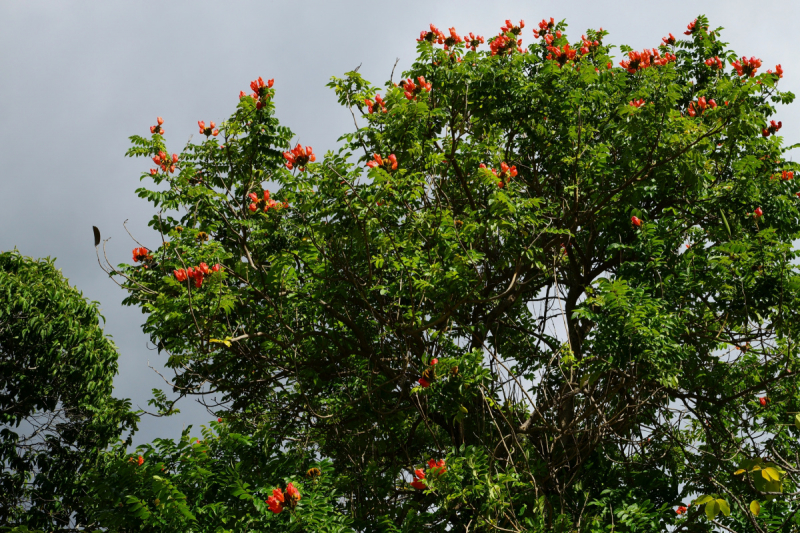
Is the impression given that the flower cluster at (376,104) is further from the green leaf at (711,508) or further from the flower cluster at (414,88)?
the green leaf at (711,508)

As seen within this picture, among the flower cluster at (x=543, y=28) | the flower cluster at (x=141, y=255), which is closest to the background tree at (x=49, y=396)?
the flower cluster at (x=141, y=255)

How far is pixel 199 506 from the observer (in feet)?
19.1

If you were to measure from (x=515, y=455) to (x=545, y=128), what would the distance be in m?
3.48

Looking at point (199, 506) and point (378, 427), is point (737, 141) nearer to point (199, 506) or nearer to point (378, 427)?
point (378, 427)

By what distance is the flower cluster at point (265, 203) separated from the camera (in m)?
Result: 6.69

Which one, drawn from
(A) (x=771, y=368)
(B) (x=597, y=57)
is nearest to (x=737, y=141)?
(B) (x=597, y=57)

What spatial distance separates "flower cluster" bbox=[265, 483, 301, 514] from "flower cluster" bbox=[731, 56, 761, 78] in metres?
7.13

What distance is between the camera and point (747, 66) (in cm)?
757

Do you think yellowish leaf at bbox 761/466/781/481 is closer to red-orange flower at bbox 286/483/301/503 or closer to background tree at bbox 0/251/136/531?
red-orange flower at bbox 286/483/301/503

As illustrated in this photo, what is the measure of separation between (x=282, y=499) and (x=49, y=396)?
808cm

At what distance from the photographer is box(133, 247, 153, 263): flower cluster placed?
7352 mm

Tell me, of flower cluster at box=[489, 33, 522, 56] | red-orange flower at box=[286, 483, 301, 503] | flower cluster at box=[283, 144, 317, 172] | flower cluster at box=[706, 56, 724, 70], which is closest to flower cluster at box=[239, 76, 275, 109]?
flower cluster at box=[283, 144, 317, 172]

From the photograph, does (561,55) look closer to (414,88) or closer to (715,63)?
(414,88)

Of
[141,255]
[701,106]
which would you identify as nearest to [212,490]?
[141,255]
